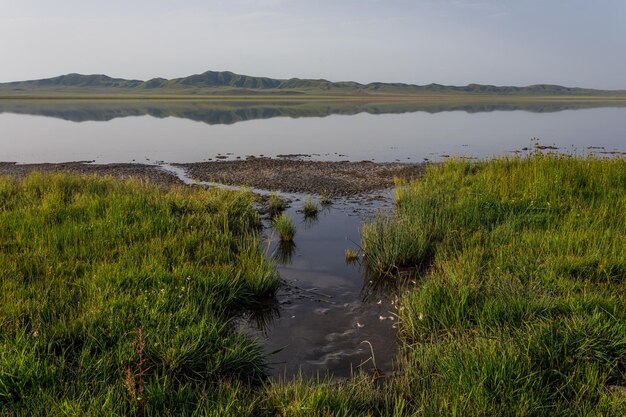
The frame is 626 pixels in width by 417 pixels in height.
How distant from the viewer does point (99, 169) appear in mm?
25172

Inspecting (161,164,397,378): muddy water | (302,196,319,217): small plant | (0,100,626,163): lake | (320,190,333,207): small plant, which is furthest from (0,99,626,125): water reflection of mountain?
(161,164,397,378): muddy water

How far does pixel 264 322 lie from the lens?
308 inches

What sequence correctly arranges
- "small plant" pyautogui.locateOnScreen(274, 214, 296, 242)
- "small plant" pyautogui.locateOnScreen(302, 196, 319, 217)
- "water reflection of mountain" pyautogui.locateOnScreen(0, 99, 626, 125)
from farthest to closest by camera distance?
"water reflection of mountain" pyautogui.locateOnScreen(0, 99, 626, 125) → "small plant" pyautogui.locateOnScreen(302, 196, 319, 217) → "small plant" pyautogui.locateOnScreen(274, 214, 296, 242)

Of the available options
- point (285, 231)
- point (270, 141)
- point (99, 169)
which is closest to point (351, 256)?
point (285, 231)

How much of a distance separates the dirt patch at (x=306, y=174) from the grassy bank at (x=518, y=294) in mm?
7516

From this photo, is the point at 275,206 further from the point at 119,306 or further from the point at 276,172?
the point at 119,306

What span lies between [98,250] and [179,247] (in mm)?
1480

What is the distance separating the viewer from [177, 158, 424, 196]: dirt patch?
20812 millimetres

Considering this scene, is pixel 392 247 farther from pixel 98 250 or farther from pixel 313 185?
pixel 313 185

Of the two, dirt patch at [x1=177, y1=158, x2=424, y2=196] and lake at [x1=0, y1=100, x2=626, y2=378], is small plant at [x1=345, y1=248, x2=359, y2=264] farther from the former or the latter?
dirt patch at [x1=177, y1=158, x2=424, y2=196]

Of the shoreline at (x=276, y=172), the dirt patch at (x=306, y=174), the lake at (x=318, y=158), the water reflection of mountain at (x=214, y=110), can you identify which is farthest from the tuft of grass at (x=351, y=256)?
the water reflection of mountain at (x=214, y=110)

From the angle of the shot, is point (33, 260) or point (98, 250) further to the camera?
point (98, 250)

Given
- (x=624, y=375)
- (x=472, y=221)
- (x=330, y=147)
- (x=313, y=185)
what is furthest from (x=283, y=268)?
(x=330, y=147)

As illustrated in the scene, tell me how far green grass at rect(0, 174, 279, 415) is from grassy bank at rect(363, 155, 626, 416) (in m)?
2.51
